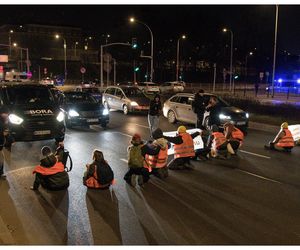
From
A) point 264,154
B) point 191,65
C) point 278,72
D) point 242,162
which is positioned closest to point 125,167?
point 242,162

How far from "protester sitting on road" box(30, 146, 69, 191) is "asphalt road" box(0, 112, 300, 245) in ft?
0.57

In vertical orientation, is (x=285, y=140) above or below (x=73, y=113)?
below

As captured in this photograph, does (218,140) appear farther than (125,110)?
No

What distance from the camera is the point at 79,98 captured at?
→ 19.5 meters

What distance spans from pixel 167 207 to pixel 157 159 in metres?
2.08

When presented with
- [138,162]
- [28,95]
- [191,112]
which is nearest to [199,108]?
[191,112]

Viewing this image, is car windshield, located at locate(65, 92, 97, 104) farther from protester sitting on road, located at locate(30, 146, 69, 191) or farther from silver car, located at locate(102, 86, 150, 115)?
protester sitting on road, located at locate(30, 146, 69, 191)

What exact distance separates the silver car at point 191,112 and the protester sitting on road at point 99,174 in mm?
9169

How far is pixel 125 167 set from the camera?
1069cm

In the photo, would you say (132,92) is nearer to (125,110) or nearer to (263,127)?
(125,110)

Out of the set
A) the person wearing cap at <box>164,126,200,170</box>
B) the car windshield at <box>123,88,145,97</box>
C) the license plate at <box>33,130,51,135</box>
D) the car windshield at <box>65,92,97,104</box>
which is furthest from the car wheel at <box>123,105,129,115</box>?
the person wearing cap at <box>164,126,200,170</box>

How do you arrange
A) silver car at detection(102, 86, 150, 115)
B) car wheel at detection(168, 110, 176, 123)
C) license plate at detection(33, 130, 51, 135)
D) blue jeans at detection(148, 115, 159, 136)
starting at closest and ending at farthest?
Answer: license plate at detection(33, 130, 51, 135) → blue jeans at detection(148, 115, 159, 136) → car wheel at detection(168, 110, 176, 123) → silver car at detection(102, 86, 150, 115)

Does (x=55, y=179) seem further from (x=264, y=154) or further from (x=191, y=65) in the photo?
(x=191, y=65)

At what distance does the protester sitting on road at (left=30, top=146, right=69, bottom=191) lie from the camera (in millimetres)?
8430
